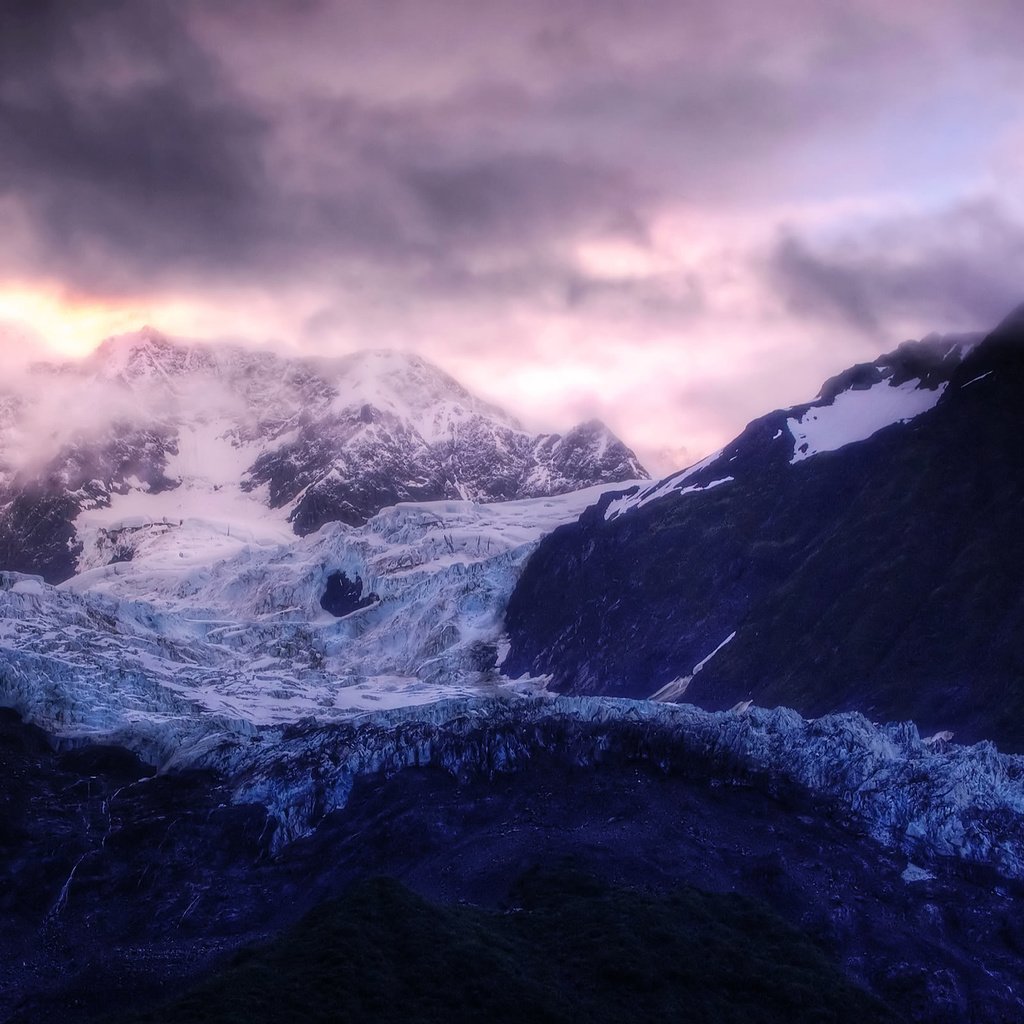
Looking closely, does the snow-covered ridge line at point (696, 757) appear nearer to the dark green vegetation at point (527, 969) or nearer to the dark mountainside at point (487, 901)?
the dark mountainside at point (487, 901)

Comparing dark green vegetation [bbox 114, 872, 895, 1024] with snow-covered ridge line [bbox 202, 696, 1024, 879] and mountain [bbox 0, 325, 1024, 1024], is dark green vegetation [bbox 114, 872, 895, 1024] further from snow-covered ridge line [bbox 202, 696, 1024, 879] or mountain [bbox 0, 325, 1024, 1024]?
snow-covered ridge line [bbox 202, 696, 1024, 879]

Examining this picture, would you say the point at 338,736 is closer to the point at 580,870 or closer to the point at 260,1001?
the point at 580,870

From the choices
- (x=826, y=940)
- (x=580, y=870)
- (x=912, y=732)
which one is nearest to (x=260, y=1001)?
(x=580, y=870)

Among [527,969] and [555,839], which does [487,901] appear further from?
[527,969]

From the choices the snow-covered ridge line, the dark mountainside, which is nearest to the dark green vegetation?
the dark mountainside

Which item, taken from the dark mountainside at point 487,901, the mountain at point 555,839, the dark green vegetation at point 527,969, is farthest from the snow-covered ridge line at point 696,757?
the dark green vegetation at point 527,969
